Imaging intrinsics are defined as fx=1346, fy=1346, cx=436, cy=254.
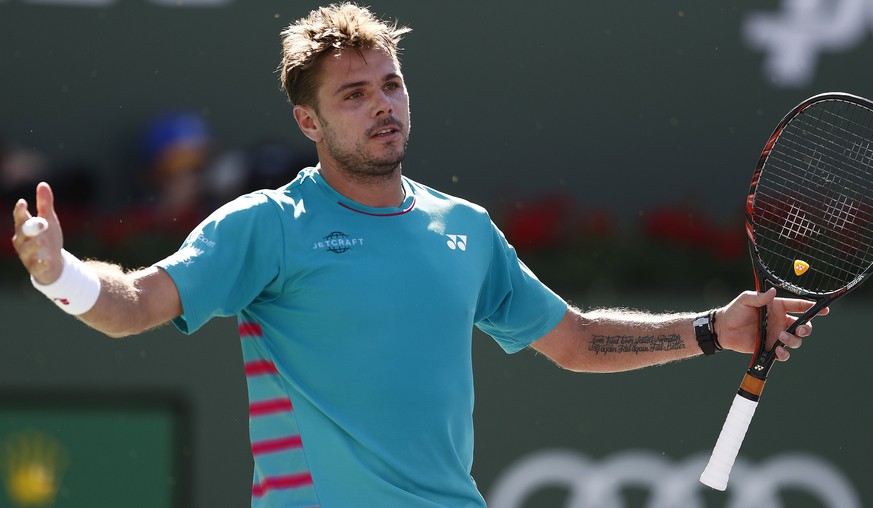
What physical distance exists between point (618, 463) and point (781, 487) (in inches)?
30.8

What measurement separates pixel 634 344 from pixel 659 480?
253 centimetres

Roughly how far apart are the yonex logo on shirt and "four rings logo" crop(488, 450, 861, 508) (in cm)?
293

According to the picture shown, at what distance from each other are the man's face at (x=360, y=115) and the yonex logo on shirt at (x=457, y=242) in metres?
0.24

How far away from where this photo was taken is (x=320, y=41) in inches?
139

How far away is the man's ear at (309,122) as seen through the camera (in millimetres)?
3602

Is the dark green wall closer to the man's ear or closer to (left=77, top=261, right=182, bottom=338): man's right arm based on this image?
the man's ear

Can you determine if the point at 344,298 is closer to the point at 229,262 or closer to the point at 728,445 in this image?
the point at 229,262

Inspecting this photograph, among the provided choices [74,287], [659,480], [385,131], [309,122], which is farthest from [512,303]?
[659,480]

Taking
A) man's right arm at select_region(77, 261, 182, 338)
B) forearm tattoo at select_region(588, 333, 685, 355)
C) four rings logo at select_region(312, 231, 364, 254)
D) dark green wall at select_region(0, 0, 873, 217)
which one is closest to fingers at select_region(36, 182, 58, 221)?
man's right arm at select_region(77, 261, 182, 338)

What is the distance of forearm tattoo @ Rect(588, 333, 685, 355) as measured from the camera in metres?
3.96

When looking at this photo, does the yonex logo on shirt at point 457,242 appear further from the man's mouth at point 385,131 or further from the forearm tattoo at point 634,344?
the forearm tattoo at point 634,344

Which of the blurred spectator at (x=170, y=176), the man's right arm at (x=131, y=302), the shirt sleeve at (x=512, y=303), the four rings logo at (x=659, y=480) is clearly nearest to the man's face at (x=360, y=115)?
the shirt sleeve at (x=512, y=303)

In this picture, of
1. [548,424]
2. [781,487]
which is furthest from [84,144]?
[781,487]

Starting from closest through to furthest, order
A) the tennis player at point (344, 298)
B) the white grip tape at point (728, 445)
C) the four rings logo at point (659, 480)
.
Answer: the tennis player at point (344, 298) < the white grip tape at point (728, 445) < the four rings logo at point (659, 480)
